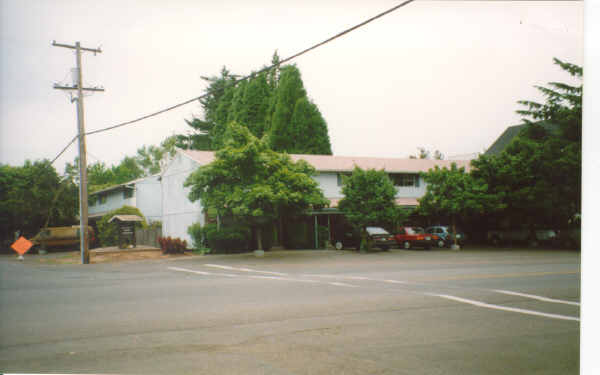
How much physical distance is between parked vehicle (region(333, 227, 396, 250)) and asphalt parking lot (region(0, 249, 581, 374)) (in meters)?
14.2

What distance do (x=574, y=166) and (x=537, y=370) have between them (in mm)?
24702

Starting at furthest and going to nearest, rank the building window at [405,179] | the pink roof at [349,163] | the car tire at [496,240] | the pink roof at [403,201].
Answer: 1. the building window at [405,179]
2. the car tire at [496,240]
3. the pink roof at [349,163]
4. the pink roof at [403,201]

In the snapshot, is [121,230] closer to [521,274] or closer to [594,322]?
[521,274]

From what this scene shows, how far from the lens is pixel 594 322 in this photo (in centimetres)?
371

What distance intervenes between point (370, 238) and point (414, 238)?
4.03 m

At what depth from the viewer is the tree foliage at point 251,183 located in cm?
2597

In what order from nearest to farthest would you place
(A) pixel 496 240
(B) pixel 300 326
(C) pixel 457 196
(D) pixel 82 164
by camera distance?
(B) pixel 300 326
(D) pixel 82 164
(C) pixel 457 196
(A) pixel 496 240

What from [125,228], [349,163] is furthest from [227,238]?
[349,163]

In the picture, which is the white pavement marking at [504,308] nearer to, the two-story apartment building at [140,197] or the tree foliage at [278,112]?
the two-story apartment building at [140,197]

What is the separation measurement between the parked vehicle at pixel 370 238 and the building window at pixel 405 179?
6.18 meters

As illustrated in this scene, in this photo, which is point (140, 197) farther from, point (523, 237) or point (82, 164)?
point (523, 237)

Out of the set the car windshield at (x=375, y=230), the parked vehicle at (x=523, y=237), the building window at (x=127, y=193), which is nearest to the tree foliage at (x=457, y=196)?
the car windshield at (x=375, y=230)

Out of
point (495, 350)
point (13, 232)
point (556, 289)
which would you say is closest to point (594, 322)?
point (495, 350)

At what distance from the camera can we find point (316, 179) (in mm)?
33719
